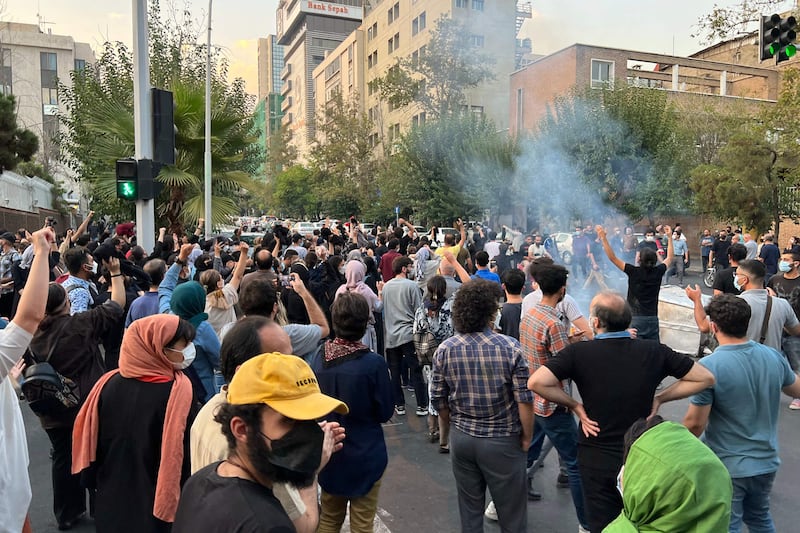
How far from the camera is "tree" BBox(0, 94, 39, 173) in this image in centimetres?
1461

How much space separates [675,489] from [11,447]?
2.77 metres

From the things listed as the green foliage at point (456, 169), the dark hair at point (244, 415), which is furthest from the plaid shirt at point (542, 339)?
the green foliage at point (456, 169)

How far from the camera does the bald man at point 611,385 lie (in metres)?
3.04

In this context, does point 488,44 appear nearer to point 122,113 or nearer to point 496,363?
point 122,113

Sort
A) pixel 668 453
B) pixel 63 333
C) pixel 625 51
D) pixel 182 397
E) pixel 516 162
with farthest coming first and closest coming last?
pixel 625 51, pixel 516 162, pixel 63 333, pixel 182 397, pixel 668 453

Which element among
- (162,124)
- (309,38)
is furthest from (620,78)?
(309,38)

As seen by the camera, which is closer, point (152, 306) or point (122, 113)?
point (152, 306)

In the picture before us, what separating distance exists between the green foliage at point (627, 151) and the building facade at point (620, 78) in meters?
5.27

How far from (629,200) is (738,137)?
481cm

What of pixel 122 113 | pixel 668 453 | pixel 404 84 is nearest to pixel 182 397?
pixel 668 453

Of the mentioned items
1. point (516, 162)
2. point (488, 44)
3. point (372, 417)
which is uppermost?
point (488, 44)

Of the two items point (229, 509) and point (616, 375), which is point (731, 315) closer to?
point (616, 375)

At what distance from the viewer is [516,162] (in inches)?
1169

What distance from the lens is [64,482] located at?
393 cm
